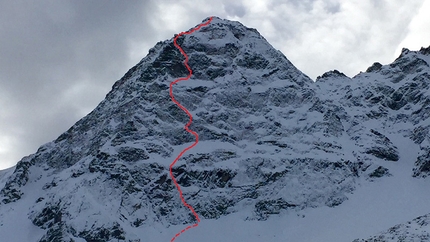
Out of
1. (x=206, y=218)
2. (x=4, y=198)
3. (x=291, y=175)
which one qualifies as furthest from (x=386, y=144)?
(x=4, y=198)

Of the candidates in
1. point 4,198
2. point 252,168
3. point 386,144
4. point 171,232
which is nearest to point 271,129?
point 252,168

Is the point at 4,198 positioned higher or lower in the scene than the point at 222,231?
higher

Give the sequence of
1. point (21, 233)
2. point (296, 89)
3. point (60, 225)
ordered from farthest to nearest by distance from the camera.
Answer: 1. point (296, 89)
2. point (21, 233)
3. point (60, 225)

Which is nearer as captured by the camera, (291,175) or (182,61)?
(291,175)

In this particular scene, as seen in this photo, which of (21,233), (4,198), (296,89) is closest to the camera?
(21,233)

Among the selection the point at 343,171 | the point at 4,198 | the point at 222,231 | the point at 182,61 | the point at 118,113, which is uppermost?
the point at 182,61

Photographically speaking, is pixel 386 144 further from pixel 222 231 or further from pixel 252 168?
pixel 222 231
